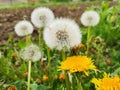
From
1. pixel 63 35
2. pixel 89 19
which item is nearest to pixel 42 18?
pixel 89 19

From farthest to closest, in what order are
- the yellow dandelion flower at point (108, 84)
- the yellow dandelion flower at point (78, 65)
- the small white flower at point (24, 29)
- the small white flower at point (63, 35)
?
the small white flower at point (24, 29) < the small white flower at point (63, 35) < the yellow dandelion flower at point (78, 65) < the yellow dandelion flower at point (108, 84)

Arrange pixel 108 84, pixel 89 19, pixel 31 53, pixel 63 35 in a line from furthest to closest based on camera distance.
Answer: pixel 89 19, pixel 31 53, pixel 63 35, pixel 108 84

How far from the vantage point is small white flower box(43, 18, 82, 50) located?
2.35 meters

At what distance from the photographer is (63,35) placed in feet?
7.73

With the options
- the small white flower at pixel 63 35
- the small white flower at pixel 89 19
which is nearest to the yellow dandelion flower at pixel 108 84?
the small white flower at pixel 63 35

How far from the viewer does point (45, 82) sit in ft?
10.1

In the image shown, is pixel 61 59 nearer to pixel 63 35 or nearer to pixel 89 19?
pixel 89 19

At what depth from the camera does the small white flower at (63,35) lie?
2.35 m

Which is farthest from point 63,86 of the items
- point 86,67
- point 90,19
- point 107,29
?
point 107,29

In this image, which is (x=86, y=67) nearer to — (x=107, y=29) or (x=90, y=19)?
(x=90, y=19)

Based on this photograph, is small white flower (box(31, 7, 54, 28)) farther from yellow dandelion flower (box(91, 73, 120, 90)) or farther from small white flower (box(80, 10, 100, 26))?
yellow dandelion flower (box(91, 73, 120, 90))

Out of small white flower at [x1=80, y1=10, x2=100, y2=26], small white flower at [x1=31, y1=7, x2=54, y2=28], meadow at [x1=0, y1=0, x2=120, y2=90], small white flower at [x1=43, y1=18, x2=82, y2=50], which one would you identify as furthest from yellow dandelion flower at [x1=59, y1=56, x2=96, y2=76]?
small white flower at [x1=80, y1=10, x2=100, y2=26]

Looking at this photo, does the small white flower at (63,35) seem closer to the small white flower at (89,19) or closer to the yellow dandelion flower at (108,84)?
the yellow dandelion flower at (108,84)

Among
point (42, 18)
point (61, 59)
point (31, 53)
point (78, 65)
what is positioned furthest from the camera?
point (61, 59)
